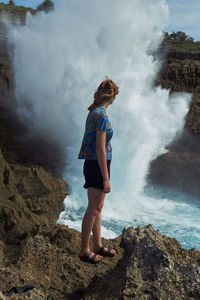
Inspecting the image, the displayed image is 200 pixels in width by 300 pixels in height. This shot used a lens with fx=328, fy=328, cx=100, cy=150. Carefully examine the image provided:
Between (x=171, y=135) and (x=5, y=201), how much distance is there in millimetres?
16692

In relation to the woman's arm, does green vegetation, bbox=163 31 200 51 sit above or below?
above

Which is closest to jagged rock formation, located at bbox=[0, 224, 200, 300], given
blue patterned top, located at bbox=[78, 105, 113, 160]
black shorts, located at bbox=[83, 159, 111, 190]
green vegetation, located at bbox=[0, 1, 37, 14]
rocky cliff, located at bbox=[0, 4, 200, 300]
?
rocky cliff, located at bbox=[0, 4, 200, 300]

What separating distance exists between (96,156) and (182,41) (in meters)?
41.5

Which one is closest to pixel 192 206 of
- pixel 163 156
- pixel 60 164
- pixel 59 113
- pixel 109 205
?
pixel 109 205

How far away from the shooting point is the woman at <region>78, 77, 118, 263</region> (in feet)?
8.64

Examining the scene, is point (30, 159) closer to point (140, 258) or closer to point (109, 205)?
point (109, 205)

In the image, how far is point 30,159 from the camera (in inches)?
659

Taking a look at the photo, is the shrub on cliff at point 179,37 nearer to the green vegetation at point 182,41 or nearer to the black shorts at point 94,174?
the green vegetation at point 182,41

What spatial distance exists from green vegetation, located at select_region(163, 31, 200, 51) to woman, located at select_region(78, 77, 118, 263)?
33388mm

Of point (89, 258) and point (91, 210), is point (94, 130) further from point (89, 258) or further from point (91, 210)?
point (89, 258)

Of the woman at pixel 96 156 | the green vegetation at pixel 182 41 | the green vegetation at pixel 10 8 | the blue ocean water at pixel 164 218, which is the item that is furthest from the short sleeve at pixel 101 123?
the green vegetation at pixel 10 8

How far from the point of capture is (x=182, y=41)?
40594 millimetres

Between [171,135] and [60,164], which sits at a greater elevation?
[171,135]

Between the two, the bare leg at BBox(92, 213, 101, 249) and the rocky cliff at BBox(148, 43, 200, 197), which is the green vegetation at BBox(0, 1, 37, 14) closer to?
the rocky cliff at BBox(148, 43, 200, 197)
